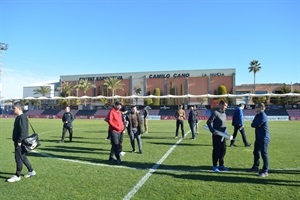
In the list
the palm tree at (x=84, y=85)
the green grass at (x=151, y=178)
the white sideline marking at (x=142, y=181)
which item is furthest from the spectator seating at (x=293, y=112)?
the palm tree at (x=84, y=85)

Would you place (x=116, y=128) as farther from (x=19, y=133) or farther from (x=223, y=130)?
(x=223, y=130)

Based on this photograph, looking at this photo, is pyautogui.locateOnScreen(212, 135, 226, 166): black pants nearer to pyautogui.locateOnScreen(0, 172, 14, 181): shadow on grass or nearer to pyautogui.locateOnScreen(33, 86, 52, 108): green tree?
pyautogui.locateOnScreen(0, 172, 14, 181): shadow on grass

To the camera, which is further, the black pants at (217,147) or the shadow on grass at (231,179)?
the black pants at (217,147)

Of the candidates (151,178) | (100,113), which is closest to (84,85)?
(100,113)

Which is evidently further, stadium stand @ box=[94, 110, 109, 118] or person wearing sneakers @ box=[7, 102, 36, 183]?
stadium stand @ box=[94, 110, 109, 118]

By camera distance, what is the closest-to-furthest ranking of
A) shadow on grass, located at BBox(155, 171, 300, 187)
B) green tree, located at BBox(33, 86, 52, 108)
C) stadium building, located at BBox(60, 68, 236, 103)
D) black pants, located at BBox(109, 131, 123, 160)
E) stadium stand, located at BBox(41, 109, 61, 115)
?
shadow on grass, located at BBox(155, 171, 300, 187) → black pants, located at BBox(109, 131, 123, 160) → stadium stand, located at BBox(41, 109, 61, 115) → stadium building, located at BBox(60, 68, 236, 103) → green tree, located at BBox(33, 86, 52, 108)

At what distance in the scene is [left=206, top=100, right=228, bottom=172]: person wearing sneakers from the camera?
784 centimetres

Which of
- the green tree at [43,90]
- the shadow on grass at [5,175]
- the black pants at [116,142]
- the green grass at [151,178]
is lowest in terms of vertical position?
the shadow on grass at [5,175]

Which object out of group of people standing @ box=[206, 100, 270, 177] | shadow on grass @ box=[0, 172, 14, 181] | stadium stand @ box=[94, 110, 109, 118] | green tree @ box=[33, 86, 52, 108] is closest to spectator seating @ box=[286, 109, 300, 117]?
stadium stand @ box=[94, 110, 109, 118]

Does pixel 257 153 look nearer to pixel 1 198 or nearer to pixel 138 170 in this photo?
pixel 138 170

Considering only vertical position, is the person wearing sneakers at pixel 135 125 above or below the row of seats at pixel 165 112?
A: above

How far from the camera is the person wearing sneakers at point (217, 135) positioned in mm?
A: 7836

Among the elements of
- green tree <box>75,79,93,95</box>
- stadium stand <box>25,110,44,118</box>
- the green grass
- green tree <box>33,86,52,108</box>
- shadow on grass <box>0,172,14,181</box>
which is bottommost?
stadium stand <box>25,110,44,118</box>

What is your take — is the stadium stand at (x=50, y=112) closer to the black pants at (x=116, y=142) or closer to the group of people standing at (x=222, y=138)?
the black pants at (x=116, y=142)
